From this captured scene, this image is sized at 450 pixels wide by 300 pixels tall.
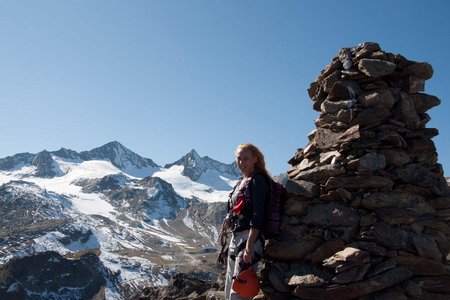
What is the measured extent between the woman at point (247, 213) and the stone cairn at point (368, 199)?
1147mm

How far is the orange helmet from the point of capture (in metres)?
9.38

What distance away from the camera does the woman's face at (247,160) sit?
409 inches

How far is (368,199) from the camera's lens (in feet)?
34.0

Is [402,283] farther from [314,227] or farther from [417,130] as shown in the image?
[417,130]

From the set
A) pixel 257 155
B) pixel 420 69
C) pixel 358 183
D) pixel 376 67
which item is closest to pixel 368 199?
pixel 358 183

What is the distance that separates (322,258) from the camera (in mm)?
10180

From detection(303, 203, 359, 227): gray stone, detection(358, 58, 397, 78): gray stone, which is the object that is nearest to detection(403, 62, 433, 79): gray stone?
detection(358, 58, 397, 78): gray stone

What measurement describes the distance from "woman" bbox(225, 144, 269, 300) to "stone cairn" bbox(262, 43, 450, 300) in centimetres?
115

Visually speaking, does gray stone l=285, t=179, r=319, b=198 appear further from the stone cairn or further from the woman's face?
the woman's face

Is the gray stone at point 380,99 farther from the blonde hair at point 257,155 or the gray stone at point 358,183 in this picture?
the blonde hair at point 257,155

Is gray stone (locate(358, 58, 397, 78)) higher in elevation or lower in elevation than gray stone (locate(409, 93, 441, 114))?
higher

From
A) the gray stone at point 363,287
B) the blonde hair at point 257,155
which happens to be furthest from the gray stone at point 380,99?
the gray stone at point 363,287

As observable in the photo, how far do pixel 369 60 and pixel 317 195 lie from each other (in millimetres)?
3843

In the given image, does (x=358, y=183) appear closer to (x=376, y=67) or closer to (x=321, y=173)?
(x=321, y=173)
